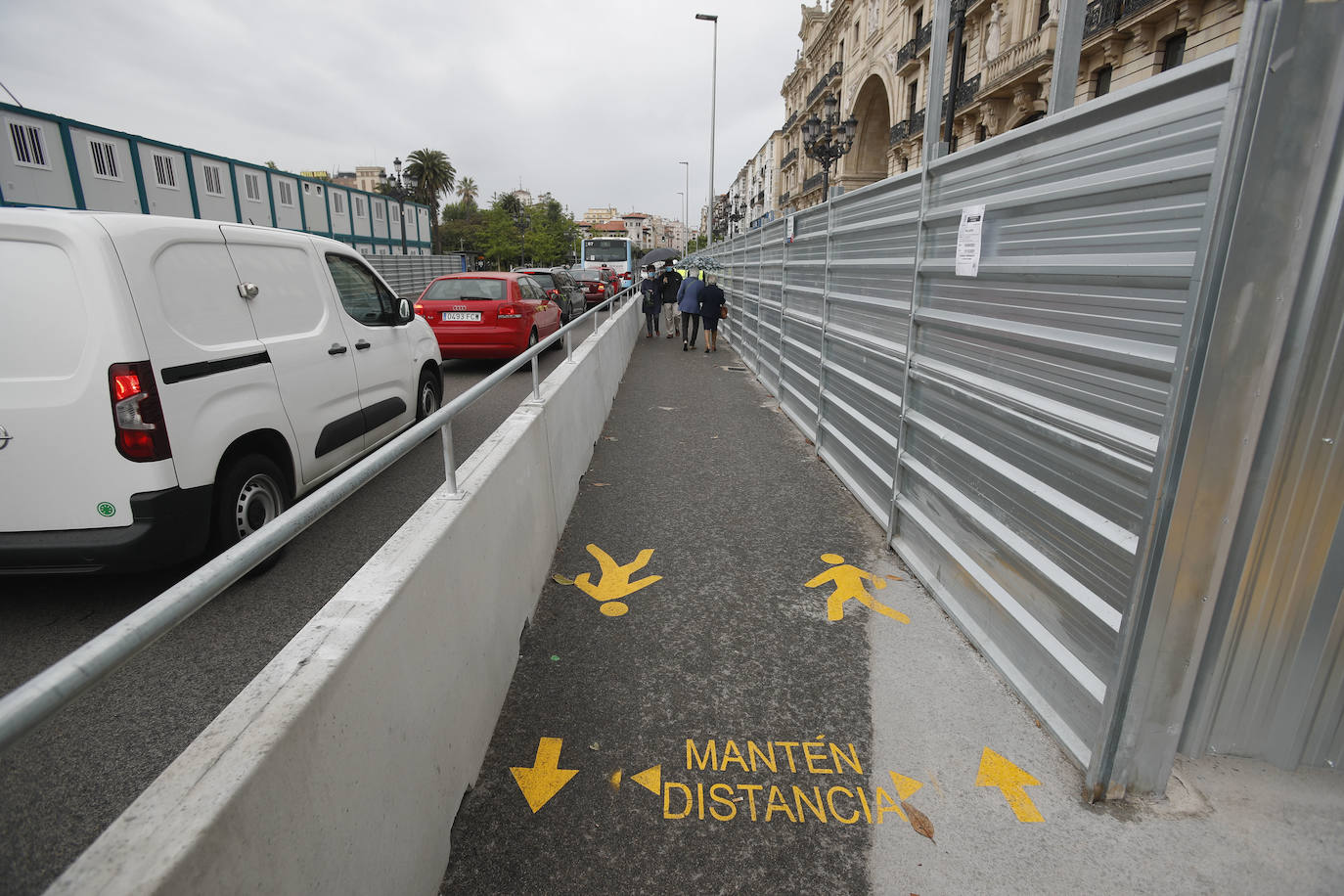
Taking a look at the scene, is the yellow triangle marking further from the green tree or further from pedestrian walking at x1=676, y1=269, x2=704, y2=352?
the green tree

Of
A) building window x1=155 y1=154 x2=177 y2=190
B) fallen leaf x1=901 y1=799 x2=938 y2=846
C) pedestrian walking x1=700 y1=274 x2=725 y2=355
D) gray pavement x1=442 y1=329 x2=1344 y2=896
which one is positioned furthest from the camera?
building window x1=155 y1=154 x2=177 y2=190

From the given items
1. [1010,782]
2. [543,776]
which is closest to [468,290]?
[543,776]

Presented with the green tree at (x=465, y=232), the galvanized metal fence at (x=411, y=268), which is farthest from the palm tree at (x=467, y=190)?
the galvanized metal fence at (x=411, y=268)

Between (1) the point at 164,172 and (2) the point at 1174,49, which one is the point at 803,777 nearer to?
(2) the point at 1174,49

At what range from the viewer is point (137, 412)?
3527 mm

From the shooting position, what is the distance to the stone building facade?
731 inches

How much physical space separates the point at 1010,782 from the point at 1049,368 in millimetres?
1641

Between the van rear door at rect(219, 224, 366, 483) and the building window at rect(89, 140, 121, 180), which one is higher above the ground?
the building window at rect(89, 140, 121, 180)

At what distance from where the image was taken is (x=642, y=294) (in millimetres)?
19516

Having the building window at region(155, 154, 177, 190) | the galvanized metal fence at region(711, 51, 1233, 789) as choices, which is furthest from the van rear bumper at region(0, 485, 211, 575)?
the building window at region(155, 154, 177, 190)

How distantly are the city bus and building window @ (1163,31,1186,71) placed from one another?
2248cm

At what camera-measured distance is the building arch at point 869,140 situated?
4319 cm

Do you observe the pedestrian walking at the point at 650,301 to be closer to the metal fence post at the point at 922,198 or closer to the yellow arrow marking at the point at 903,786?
the metal fence post at the point at 922,198

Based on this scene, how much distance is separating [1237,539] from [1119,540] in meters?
0.33
